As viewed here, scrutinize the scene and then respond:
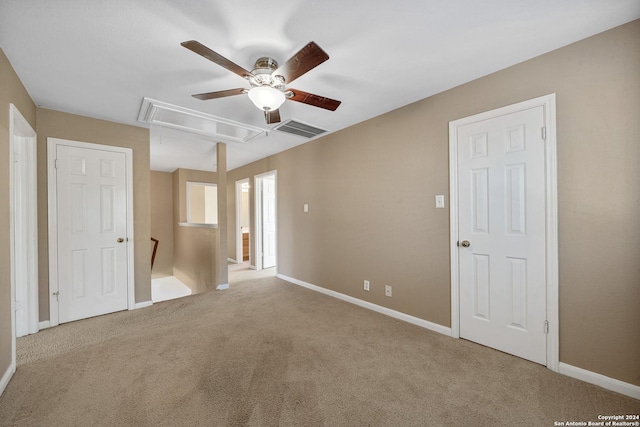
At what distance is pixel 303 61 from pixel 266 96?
1.26ft

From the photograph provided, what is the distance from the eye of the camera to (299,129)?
3455mm

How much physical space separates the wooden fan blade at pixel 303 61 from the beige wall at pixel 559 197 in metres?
1.57

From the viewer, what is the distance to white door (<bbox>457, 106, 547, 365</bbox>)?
199cm

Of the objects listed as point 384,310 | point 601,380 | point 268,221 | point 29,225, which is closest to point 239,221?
point 268,221

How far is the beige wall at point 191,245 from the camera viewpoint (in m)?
4.54

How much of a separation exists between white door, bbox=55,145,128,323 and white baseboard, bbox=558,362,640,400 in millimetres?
4472

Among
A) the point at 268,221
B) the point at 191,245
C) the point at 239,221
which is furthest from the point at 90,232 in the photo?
the point at 239,221

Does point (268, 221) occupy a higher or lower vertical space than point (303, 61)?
lower

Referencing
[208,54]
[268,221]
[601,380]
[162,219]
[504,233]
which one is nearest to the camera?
[208,54]

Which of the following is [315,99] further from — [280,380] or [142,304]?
[142,304]

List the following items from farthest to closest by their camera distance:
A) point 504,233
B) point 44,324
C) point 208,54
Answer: point 44,324 < point 504,233 < point 208,54

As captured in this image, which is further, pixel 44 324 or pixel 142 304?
pixel 142 304

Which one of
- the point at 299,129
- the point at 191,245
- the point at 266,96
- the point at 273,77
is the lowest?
the point at 191,245

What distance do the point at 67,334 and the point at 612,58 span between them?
5114 millimetres
